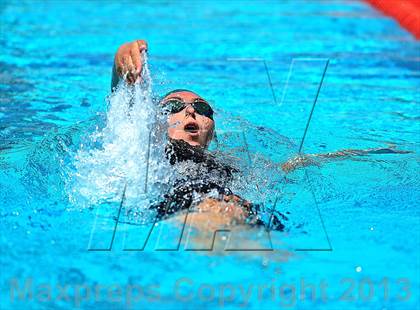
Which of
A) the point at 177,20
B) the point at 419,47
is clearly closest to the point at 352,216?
the point at 419,47

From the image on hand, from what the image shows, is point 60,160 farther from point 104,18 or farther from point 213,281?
point 104,18

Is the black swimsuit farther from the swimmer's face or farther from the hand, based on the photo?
the hand

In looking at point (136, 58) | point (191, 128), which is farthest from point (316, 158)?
point (136, 58)

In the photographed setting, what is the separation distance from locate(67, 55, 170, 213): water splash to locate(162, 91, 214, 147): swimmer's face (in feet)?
0.17

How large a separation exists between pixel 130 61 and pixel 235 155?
2.41ft

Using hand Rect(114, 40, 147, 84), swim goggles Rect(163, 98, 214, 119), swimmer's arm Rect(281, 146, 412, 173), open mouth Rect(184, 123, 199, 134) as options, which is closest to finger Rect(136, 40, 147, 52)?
hand Rect(114, 40, 147, 84)

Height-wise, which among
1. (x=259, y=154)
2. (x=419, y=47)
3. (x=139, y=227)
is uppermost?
(x=139, y=227)

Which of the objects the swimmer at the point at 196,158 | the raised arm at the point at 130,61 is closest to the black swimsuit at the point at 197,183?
the swimmer at the point at 196,158

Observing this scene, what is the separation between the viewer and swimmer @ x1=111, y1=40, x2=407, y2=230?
2795 millimetres

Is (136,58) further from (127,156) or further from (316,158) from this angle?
(316,158)

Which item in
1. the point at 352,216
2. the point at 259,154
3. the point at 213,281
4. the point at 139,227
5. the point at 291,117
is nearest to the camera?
the point at 213,281

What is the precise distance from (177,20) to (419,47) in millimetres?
2280

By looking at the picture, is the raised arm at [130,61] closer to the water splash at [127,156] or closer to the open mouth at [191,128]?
the water splash at [127,156]

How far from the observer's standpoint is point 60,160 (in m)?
3.47
